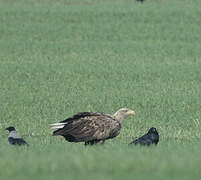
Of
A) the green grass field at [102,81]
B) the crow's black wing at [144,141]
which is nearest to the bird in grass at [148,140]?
the crow's black wing at [144,141]

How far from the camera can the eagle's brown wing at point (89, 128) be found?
1234 cm

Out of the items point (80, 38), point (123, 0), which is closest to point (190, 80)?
point (80, 38)

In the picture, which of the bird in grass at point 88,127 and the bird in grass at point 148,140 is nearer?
the bird in grass at point 88,127

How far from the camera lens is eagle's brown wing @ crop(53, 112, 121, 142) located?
12344mm

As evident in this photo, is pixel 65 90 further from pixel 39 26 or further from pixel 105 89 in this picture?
pixel 39 26

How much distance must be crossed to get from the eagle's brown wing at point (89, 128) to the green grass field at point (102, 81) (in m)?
0.24

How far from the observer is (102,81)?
28.0m

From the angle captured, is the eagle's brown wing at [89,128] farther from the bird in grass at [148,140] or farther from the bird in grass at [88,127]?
the bird in grass at [148,140]

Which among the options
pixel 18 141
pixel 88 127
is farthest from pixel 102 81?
pixel 88 127

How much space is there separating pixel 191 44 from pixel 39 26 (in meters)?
10.6

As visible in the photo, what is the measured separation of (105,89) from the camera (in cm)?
2611

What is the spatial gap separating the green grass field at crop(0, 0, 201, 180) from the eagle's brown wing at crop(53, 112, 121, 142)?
0.79 feet

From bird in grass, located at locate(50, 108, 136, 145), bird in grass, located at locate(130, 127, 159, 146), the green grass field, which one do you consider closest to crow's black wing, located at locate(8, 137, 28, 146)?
the green grass field

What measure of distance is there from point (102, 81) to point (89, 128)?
615 inches
